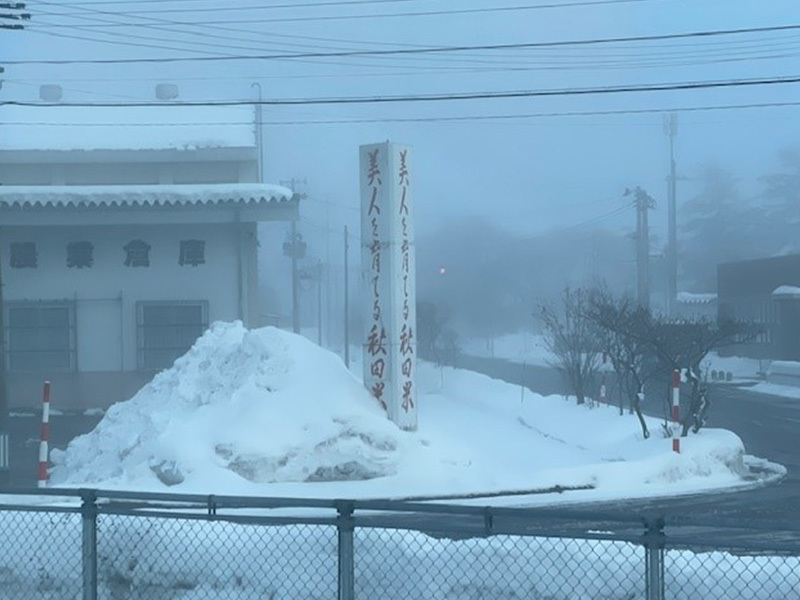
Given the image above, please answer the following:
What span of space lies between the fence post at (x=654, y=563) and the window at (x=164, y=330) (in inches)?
822

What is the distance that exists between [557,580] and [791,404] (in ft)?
93.5

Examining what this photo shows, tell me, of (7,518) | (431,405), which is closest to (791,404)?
(431,405)

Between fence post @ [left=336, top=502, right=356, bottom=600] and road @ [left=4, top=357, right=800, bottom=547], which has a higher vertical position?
fence post @ [left=336, top=502, right=356, bottom=600]

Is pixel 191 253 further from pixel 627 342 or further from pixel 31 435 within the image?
pixel 627 342

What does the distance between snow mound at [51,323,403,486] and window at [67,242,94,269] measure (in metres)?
8.95

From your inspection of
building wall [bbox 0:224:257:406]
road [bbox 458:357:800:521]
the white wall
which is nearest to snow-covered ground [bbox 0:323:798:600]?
road [bbox 458:357:800:521]

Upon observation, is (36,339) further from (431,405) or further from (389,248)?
(389,248)

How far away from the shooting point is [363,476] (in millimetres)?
15258

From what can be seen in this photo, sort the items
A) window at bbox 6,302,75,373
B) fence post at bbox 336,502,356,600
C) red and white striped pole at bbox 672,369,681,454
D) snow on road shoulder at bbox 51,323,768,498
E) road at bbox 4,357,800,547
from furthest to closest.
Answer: window at bbox 6,302,75,373 → red and white striped pole at bbox 672,369,681,454 → snow on road shoulder at bbox 51,323,768,498 → road at bbox 4,357,800,547 → fence post at bbox 336,502,356,600

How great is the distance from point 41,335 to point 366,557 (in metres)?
20.7

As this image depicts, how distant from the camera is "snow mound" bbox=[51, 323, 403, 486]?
14.9m

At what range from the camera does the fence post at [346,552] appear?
6035 mm

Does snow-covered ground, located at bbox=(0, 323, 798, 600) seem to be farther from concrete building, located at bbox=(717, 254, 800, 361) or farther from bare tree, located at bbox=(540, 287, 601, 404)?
concrete building, located at bbox=(717, 254, 800, 361)

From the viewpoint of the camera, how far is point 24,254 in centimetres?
2569
